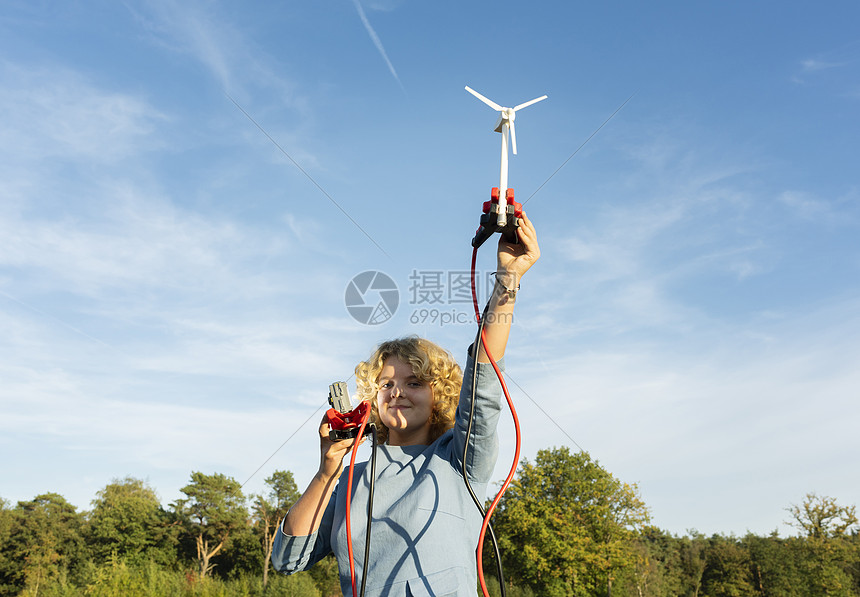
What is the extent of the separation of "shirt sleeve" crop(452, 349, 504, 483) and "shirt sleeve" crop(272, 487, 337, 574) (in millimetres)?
791

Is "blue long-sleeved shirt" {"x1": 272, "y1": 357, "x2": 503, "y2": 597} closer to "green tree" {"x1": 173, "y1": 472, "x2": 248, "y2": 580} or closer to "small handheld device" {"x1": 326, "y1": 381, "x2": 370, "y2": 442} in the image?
"small handheld device" {"x1": 326, "y1": 381, "x2": 370, "y2": 442}

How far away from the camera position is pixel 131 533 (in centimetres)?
4791

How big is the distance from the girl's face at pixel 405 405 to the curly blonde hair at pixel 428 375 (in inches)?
1.6

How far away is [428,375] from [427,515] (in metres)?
0.73

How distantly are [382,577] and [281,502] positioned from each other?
53721 millimetres

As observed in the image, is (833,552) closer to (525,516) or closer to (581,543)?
(581,543)

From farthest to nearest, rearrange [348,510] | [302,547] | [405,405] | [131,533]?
[131,533], [405,405], [302,547], [348,510]

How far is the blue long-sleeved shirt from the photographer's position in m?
2.50

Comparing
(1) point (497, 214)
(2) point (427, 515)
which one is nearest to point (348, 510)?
(2) point (427, 515)

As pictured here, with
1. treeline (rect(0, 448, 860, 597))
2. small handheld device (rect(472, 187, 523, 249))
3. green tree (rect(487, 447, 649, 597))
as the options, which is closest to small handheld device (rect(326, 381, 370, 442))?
small handheld device (rect(472, 187, 523, 249))

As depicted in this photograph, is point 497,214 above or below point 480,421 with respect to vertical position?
above

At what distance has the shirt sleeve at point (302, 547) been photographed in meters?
2.94

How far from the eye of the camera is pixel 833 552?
38000 mm

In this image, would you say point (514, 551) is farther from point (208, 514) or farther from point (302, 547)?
point (302, 547)
